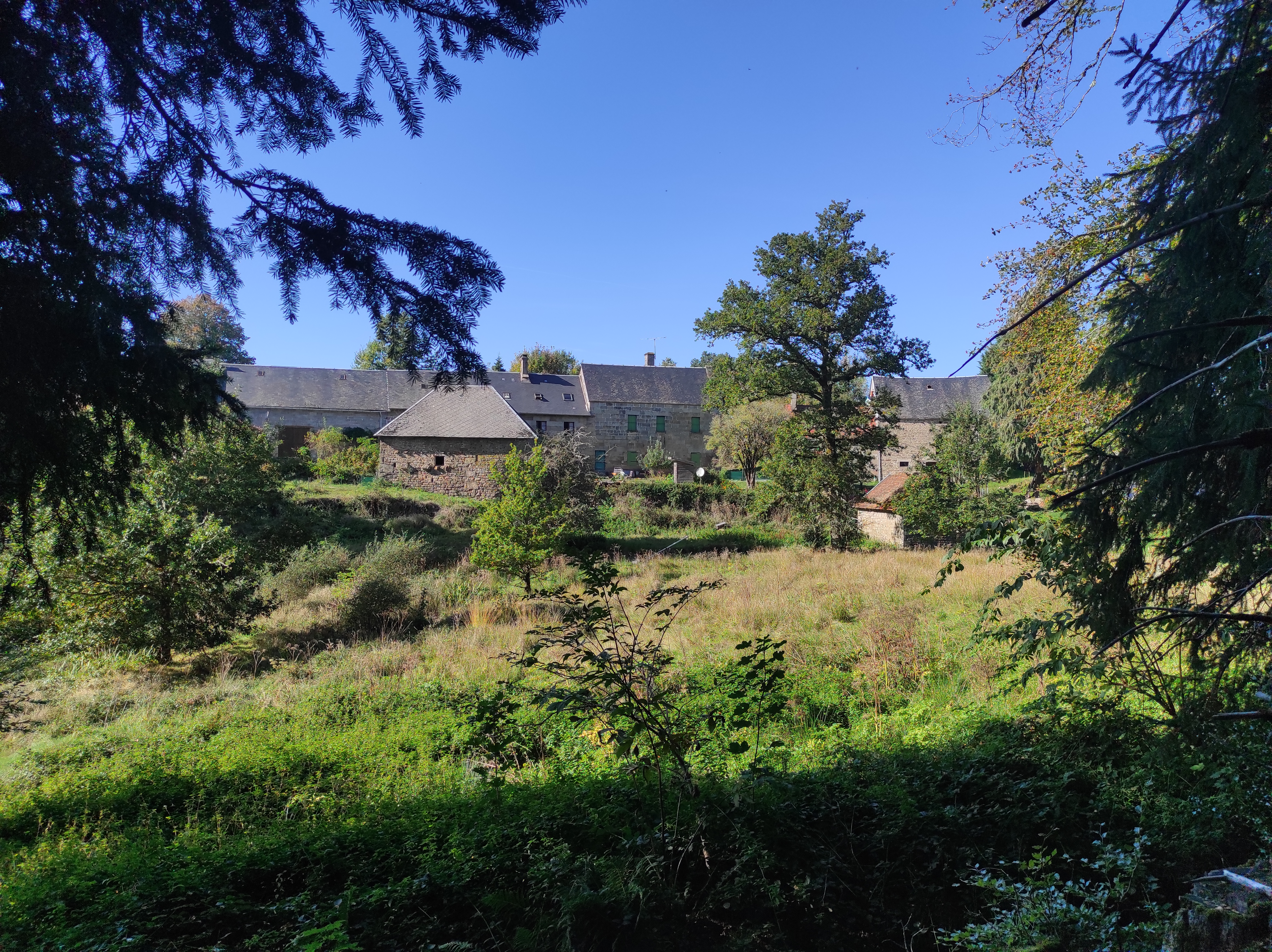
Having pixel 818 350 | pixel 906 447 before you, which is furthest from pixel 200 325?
pixel 906 447

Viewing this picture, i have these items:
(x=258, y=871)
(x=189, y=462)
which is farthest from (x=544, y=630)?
(x=189, y=462)

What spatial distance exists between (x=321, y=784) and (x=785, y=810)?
4208 millimetres

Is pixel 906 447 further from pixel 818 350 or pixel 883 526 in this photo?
pixel 818 350

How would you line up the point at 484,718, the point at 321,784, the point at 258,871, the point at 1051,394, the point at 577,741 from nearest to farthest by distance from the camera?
the point at 258,871 → the point at 484,718 → the point at 321,784 → the point at 577,741 → the point at 1051,394

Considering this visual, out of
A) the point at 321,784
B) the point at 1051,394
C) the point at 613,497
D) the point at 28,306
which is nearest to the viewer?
the point at 28,306

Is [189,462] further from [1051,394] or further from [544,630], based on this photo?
[1051,394]

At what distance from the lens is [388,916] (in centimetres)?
331

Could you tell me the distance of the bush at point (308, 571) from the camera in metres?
15.3

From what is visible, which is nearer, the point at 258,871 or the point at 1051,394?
the point at 258,871

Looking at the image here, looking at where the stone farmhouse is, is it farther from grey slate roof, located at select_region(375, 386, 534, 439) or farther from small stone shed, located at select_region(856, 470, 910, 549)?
small stone shed, located at select_region(856, 470, 910, 549)

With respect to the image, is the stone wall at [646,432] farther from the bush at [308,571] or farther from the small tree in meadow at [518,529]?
the bush at [308,571]

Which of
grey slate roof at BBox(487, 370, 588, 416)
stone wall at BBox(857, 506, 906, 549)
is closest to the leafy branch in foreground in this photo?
stone wall at BBox(857, 506, 906, 549)

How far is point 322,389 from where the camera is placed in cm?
3500

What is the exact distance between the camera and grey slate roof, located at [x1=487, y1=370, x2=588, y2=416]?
3900 centimetres
